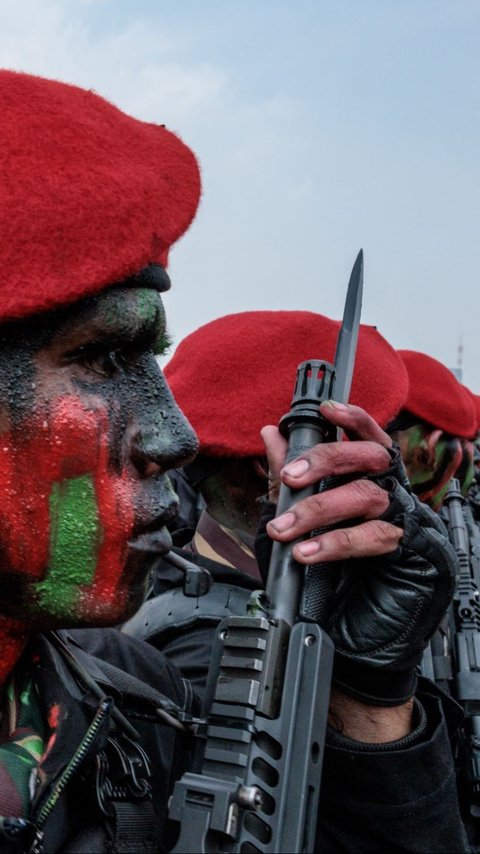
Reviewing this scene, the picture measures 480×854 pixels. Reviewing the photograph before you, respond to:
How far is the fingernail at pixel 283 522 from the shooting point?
6.34 feet

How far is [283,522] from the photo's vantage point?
1.94m

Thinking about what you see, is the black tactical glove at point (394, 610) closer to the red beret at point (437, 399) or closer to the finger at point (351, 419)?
the finger at point (351, 419)

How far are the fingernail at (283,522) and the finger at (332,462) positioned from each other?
2.9 inches

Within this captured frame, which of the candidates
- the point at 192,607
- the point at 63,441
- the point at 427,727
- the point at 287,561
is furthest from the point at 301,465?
the point at 192,607

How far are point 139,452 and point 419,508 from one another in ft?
2.55

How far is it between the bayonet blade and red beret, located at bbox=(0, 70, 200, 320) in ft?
1.68

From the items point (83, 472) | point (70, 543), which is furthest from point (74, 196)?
point (70, 543)

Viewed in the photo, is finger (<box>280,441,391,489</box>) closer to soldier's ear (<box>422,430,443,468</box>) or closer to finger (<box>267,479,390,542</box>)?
finger (<box>267,479,390,542</box>)

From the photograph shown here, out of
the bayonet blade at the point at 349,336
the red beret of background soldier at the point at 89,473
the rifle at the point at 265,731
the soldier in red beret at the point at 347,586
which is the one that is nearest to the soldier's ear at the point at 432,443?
the soldier in red beret at the point at 347,586

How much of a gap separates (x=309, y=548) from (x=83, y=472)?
1.73 feet

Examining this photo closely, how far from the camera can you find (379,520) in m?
2.10

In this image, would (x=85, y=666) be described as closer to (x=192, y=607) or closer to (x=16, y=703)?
(x=16, y=703)

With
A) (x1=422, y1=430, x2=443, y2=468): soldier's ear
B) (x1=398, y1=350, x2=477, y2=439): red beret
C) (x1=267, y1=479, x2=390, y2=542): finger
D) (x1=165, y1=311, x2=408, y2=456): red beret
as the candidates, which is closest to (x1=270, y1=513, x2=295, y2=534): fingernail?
(x1=267, y1=479, x2=390, y2=542): finger

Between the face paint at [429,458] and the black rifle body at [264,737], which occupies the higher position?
the face paint at [429,458]
